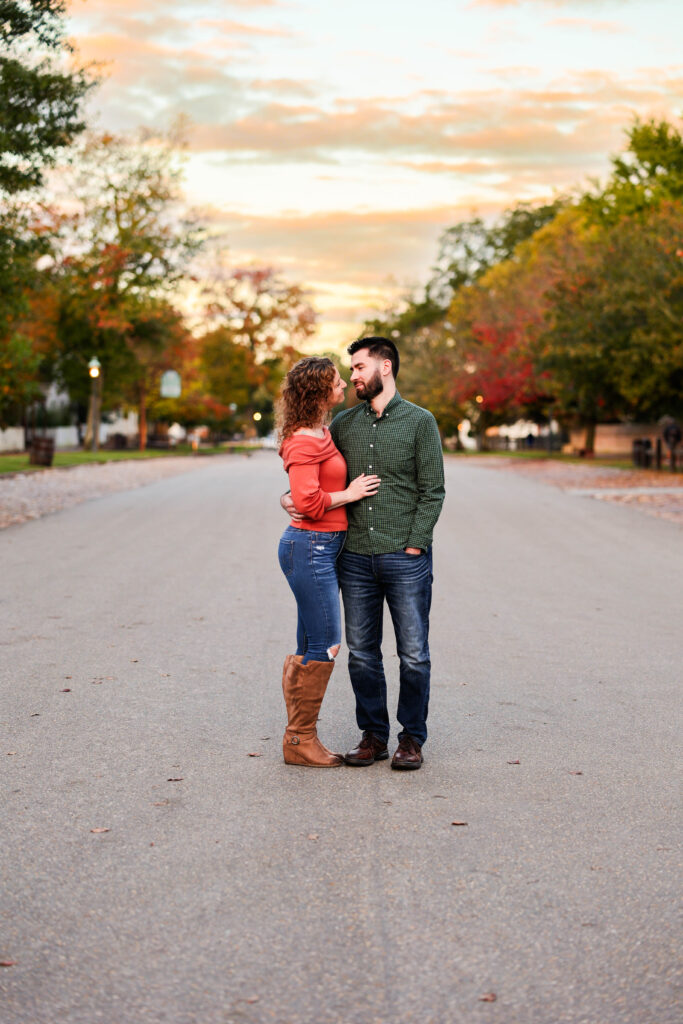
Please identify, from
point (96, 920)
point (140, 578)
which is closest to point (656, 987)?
point (96, 920)

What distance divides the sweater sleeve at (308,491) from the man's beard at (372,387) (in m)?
0.38

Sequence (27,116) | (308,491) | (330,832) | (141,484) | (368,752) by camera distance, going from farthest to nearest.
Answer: (141,484)
(27,116)
(368,752)
(308,491)
(330,832)

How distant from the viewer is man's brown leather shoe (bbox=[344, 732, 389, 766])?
5496mm

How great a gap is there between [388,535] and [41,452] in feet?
109

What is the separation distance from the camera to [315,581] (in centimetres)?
537

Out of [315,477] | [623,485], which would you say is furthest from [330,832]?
[623,485]

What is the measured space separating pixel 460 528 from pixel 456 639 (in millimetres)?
9363

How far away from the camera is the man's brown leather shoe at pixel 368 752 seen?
5496 millimetres

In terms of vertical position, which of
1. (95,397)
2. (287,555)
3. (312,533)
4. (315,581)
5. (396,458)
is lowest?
(315,581)

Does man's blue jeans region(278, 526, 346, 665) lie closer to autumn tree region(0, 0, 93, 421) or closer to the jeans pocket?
the jeans pocket

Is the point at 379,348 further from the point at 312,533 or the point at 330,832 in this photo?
the point at 330,832

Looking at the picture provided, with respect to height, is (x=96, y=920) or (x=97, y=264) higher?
(x=97, y=264)

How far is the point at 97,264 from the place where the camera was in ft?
173

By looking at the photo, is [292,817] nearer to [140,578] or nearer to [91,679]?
[91,679]
